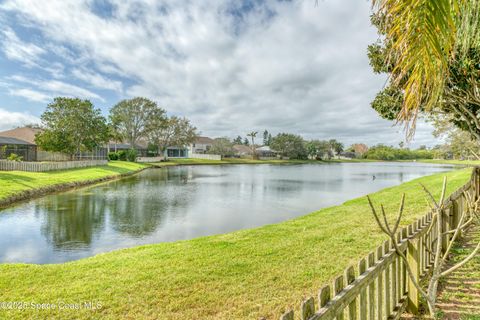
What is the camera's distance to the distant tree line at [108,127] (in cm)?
3400

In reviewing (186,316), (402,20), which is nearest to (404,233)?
(402,20)

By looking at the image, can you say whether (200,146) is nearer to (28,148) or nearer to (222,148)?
(222,148)

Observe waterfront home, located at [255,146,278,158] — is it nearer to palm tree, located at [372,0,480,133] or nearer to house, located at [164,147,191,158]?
house, located at [164,147,191,158]

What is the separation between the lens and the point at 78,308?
3.94m

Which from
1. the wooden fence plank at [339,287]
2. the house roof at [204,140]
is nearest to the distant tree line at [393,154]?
the house roof at [204,140]

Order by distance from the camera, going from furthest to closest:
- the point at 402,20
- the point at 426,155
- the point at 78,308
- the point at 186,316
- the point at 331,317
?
the point at 426,155
the point at 78,308
the point at 186,316
the point at 402,20
the point at 331,317

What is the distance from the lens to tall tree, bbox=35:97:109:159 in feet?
108

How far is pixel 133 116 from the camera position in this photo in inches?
2188

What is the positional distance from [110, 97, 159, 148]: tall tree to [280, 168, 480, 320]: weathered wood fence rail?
55.9m

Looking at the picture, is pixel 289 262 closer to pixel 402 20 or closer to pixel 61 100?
pixel 402 20

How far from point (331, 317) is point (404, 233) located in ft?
6.60

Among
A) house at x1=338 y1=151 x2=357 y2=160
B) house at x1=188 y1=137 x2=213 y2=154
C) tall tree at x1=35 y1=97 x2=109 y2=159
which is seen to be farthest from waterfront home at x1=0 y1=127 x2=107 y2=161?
house at x1=338 y1=151 x2=357 y2=160

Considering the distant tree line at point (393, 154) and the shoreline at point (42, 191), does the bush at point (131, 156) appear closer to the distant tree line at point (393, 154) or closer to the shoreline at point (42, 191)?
the shoreline at point (42, 191)

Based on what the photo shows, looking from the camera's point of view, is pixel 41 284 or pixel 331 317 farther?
pixel 41 284
